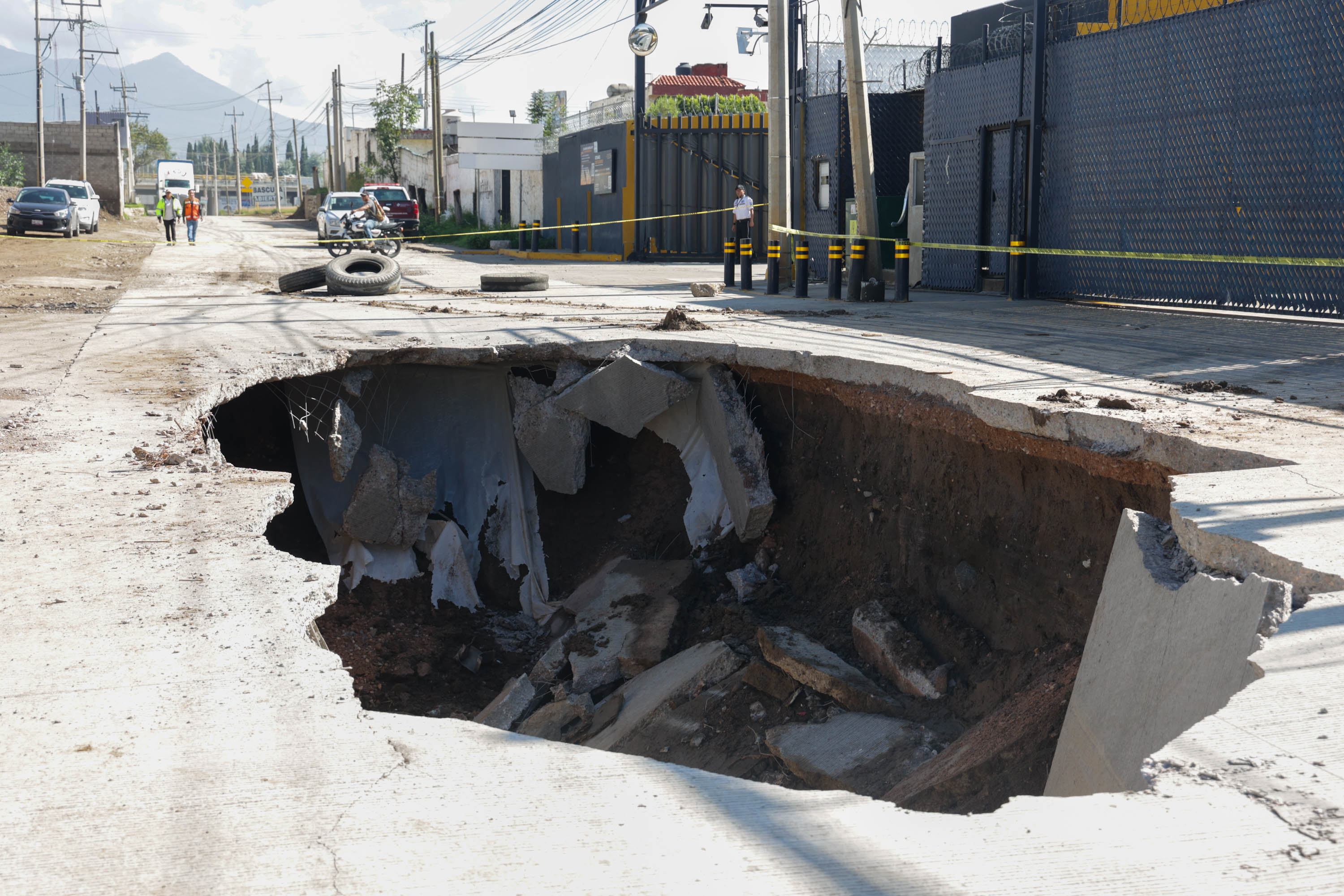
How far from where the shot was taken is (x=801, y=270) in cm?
1520

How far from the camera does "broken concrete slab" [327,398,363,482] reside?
29.2 feet

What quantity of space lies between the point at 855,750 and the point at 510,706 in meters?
3.00

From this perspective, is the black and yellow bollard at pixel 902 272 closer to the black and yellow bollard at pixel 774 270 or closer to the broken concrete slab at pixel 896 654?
the black and yellow bollard at pixel 774 270

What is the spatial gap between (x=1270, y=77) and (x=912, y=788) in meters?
8.90

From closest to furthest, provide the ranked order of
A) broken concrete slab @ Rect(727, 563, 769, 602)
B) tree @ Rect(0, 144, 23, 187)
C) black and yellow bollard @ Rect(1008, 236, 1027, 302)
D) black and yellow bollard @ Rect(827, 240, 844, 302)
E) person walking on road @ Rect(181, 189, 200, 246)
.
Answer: broken concrete slab @ Rect(727, 563, 769, 602), black and yellow bollard @ Rect(1008, 236, 1027, 302), black and yellow bollard @ Rect(827, 240, 844, 302), person walking on road @ Rect(181, 189, 200, 246), tree @ Rect(0, 144, 23, 187)

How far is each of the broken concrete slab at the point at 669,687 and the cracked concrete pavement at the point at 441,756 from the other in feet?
7.59

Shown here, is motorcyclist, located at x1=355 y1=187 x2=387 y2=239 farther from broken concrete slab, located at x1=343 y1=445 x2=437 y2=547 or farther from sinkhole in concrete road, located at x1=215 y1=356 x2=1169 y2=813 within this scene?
broken concrete slab, located at x1=343 y1=445 x2=437 y2=547

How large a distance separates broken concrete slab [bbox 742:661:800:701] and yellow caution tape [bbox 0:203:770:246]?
15166 millimetres

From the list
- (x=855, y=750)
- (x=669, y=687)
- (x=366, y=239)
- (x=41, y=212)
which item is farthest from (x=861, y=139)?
(x=41, y=212)

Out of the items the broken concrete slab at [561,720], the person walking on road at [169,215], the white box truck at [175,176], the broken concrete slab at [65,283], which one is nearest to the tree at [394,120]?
the white box truck at [175,176]

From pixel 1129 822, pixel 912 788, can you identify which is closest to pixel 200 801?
pixel 1129 822

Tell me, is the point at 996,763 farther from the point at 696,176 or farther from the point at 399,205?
the point at 399,205

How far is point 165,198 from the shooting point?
1334 inches

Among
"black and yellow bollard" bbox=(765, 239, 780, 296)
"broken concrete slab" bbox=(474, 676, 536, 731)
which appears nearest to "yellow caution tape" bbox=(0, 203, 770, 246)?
"black and yellow bollard" bbox=(765, 239, 780, 296)
